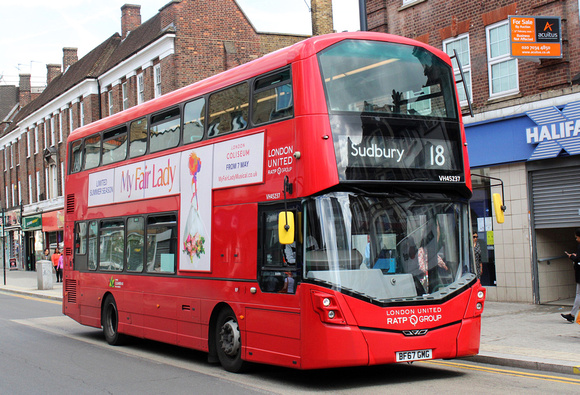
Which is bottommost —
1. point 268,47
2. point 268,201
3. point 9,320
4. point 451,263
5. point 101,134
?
point 9,320

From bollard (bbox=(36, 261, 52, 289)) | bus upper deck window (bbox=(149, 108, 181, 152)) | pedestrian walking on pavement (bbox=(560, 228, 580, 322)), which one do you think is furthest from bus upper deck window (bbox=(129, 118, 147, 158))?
bollard (bbox=(36, 261, 52, 289))

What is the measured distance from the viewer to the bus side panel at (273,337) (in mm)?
8562

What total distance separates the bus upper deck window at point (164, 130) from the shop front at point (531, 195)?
756 cm

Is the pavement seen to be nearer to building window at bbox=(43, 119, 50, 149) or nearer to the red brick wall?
the red brick wall

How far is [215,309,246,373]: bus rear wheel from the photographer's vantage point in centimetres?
984

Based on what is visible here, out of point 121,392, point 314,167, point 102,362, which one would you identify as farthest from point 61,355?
point 314,167

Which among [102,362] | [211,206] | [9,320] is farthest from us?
[9,320]

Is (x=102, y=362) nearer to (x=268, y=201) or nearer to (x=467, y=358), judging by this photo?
(x=268, y=201)

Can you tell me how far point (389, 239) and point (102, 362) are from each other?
5.76 meters

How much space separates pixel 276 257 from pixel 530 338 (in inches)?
202

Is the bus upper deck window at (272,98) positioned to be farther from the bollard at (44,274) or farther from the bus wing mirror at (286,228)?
the bollard at (44,274)

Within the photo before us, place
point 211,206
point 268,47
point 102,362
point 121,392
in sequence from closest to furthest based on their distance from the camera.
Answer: point 121,392 → point 211,206 → point 102,362 → point 268,47

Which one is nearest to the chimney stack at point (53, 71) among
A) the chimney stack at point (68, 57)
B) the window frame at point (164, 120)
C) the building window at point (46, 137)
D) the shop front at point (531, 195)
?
the chimney stack at point (68, 57)

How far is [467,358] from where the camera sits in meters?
10.7
